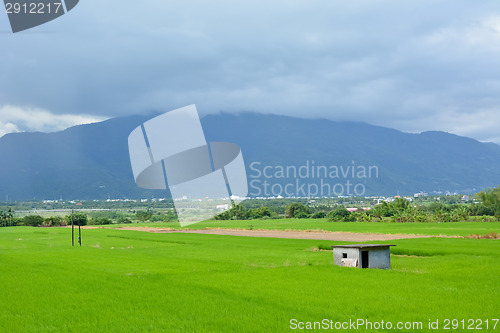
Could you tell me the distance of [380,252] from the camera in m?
22.8

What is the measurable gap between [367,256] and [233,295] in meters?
9.31

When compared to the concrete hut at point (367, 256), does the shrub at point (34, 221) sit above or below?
below

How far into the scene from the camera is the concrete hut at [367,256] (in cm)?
2258

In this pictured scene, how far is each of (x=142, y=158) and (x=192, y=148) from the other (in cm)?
383

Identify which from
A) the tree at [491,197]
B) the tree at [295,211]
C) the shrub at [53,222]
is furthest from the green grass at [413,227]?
the shrub at [53,222]

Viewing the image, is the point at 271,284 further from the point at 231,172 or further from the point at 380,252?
the point at 231,172

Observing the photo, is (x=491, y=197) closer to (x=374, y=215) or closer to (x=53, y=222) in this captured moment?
(x=374, y=215)

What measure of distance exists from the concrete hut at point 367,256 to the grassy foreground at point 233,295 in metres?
1.27

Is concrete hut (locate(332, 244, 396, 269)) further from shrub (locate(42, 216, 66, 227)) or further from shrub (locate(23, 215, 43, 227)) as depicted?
shrub (locate(23, 215, 43, 227))

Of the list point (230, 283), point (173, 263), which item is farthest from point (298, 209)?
point (230, 283)

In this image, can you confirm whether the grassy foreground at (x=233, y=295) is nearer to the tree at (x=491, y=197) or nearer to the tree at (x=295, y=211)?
the tree at (x=491, y=197)

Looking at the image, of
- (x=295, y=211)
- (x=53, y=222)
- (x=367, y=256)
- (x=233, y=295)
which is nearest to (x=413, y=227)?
(x=367, y=256)

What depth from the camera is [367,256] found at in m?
22.9

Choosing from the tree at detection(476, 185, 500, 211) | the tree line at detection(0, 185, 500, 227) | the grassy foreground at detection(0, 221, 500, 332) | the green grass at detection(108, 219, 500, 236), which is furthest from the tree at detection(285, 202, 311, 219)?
the grassy foreground at detection(0, 221, 500, 332)
